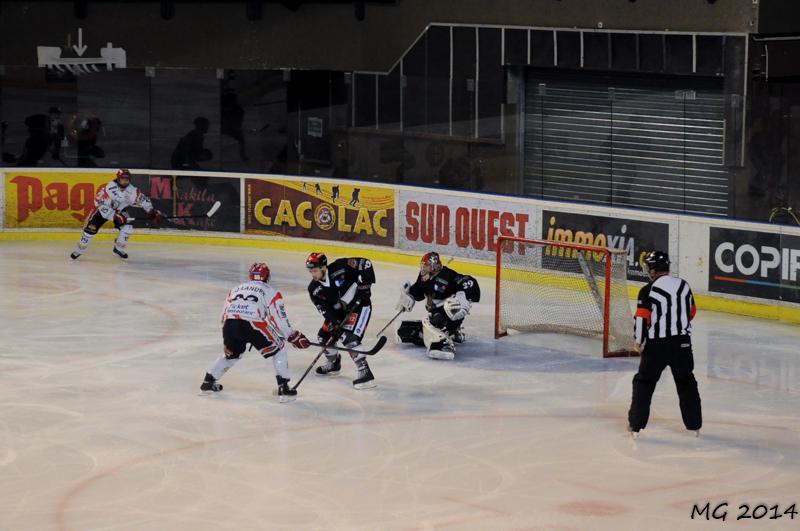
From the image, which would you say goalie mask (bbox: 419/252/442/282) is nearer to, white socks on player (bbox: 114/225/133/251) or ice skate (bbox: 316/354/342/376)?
ice skate (bbox: 316/354/342/376)

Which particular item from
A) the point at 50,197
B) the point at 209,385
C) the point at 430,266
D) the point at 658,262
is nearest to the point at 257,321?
the point at 209,385

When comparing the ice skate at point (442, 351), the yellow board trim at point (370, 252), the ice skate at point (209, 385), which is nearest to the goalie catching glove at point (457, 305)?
the ice skate at point (442, 351)

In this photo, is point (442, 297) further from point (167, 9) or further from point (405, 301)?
point (167, 9)

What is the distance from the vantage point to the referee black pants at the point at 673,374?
10570 millimetres

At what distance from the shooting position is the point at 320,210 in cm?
1978

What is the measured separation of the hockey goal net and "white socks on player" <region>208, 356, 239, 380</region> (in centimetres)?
350

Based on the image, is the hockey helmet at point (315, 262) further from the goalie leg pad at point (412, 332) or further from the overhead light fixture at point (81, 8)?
the overhead light fixture at point (81, 8)

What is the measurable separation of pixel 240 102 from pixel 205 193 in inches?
105

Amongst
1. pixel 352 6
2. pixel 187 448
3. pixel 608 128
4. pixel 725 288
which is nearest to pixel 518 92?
pixel 608 128

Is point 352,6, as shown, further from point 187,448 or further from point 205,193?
point 187,448

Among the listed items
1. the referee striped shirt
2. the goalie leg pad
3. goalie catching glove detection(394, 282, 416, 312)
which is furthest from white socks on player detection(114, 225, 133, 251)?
the referee striped shirt

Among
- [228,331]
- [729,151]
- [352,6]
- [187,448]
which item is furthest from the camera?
[352,6]

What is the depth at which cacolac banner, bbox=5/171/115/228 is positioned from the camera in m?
20.4

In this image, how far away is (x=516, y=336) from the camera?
14766mm
